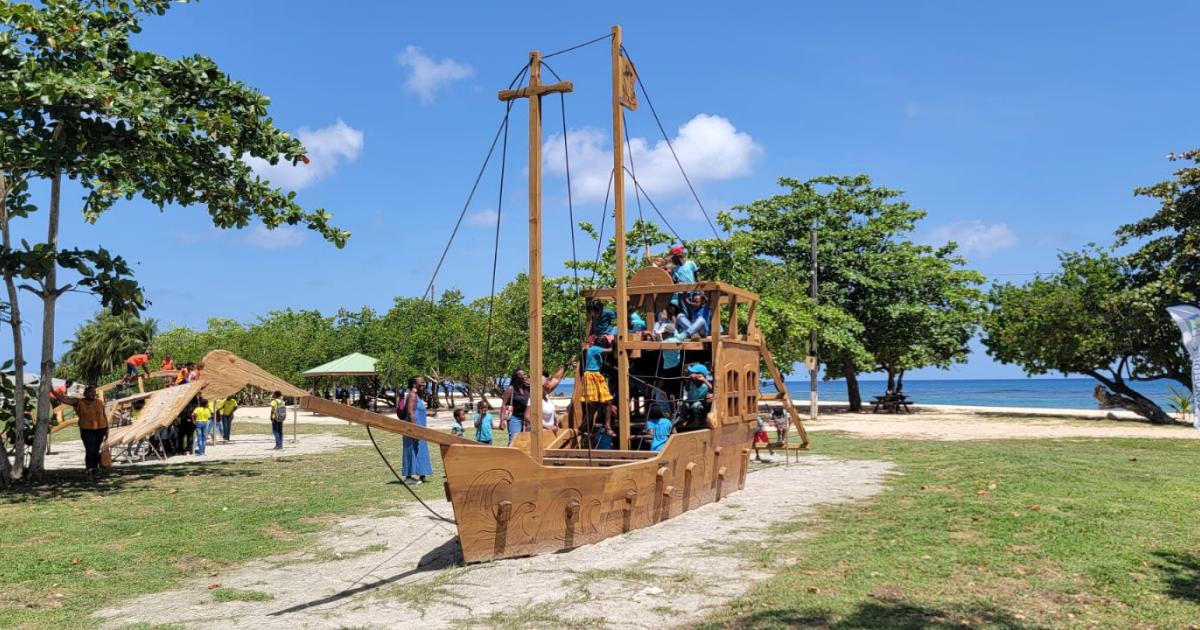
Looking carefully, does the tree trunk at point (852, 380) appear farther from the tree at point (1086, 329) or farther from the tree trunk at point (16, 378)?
the tree trunk at point (16, 378)

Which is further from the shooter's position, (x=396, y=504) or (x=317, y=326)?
(x=317, y=326)

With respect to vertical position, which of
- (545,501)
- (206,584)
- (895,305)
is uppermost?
(895,305)

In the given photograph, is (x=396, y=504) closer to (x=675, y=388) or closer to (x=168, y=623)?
(x=675, y=388)

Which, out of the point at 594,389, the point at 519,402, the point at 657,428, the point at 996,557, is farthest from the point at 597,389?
the point at 996,557

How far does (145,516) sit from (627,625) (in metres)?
7.85

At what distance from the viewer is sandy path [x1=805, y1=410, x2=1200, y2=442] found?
23719 mm

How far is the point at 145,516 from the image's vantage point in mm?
11125

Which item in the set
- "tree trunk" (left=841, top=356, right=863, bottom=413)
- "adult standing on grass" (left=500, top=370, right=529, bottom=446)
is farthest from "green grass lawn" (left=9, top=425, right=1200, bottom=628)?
"tree trunk" (left=841, top=356, right=863, bottom=413)

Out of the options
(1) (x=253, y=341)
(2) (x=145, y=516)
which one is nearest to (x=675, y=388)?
(2) (x=145, y=516)

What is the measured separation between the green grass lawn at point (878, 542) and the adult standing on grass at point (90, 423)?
495mm

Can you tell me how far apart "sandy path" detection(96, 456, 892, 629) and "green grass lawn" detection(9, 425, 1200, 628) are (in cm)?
32

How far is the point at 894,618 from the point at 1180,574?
269cm

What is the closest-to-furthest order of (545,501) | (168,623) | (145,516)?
(168,623)
(545,501)
(145,516)

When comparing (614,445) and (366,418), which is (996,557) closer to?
(614,445)
